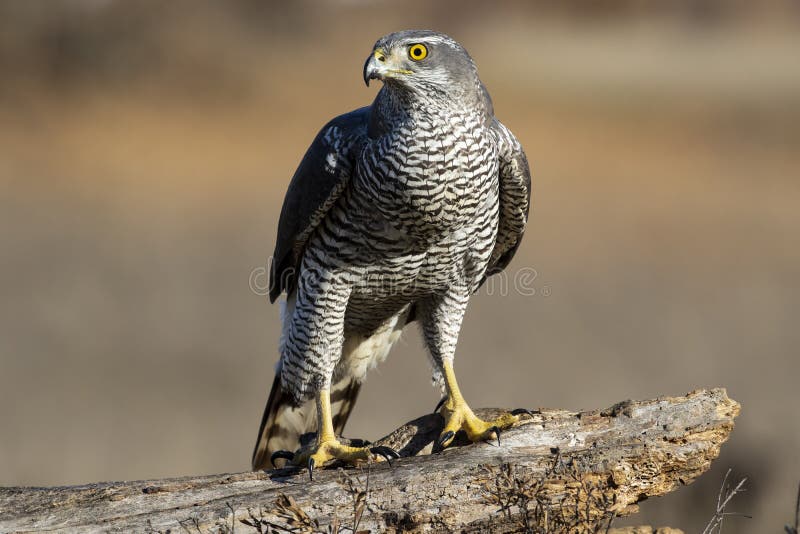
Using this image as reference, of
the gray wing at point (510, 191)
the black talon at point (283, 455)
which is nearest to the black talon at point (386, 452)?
the black talon at point (283, 455)

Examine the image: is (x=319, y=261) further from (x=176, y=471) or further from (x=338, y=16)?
(x=338, y=16)

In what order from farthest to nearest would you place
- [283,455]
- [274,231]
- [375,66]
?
[274,231]
[283,455]
[375,66]

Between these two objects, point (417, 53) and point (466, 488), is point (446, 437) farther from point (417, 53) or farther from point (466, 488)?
point (417, 53)

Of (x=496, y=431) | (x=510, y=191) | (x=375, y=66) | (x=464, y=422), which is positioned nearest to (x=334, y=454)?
(x=464, y=422)

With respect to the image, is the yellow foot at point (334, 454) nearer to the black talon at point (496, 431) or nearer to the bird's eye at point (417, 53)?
the black talon at point (496, 431)

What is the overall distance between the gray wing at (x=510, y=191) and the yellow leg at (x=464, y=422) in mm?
871

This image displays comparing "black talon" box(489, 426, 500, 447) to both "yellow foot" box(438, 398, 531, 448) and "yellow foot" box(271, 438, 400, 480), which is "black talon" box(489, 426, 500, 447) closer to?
"yellow foot" box(438, 398, 531, 448)

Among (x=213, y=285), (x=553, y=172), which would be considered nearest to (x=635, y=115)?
(x=553, y=172)

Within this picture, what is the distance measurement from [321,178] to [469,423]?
1.38 m

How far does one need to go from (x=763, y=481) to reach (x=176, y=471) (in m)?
4.87

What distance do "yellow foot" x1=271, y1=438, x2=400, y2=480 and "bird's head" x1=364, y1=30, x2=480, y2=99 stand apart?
1634mm

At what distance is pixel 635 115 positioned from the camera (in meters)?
22.7

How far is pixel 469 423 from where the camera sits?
4652 mm

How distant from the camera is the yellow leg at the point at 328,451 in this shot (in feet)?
14.5
